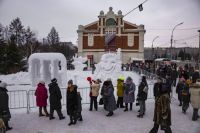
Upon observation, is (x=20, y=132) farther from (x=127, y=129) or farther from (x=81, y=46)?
(x=81, y=46)

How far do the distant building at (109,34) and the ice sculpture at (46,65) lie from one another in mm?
34376

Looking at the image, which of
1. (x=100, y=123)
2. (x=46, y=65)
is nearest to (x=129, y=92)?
(x=100, y=123)

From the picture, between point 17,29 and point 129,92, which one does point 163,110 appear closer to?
point 129,92

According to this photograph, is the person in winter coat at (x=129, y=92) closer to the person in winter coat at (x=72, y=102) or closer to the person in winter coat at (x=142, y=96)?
the person in winter coat at (x=142, y=96)

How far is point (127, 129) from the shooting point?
794 centimetres

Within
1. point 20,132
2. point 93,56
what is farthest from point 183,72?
point 93,56

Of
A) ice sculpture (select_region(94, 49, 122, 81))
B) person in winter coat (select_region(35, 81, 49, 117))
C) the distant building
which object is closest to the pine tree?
the distant building

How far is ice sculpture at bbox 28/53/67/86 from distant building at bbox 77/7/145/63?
113 ft

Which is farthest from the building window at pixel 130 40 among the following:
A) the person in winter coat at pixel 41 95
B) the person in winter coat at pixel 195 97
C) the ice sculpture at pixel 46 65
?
the person in winter coat at pixel 41 95

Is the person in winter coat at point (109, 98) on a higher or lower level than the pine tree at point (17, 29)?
lower

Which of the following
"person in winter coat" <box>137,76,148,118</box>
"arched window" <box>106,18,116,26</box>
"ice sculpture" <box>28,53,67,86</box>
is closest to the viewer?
"person in winter coat" <box>137,76,148,118</box>

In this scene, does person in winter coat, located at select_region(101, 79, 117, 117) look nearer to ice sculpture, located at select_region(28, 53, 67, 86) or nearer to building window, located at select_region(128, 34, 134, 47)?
ice sculpture, located at select_region(28, 53, 67, 86)

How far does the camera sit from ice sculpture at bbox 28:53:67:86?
15.4 metres

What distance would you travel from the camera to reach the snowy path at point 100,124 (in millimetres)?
7834
